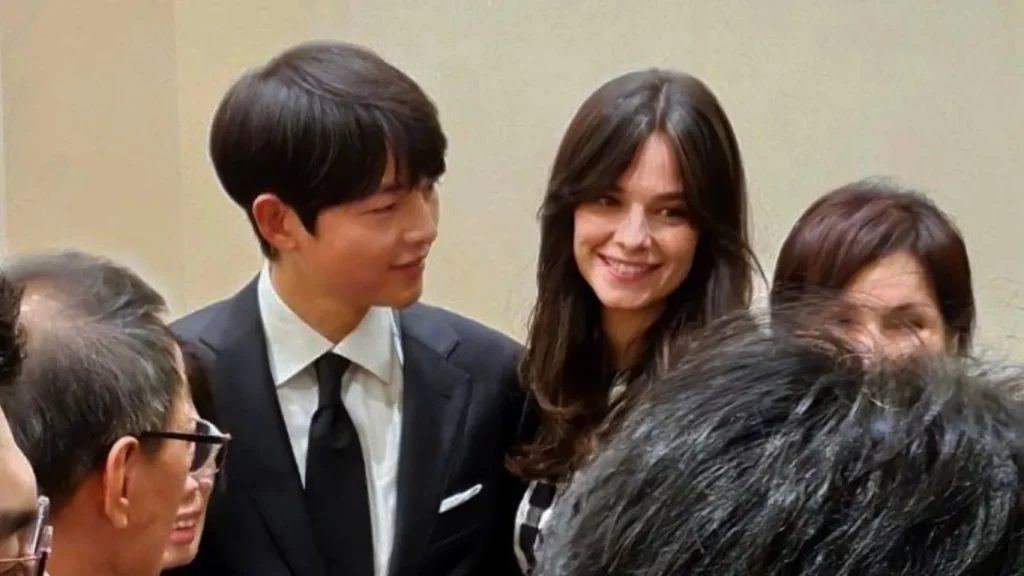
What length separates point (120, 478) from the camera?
95cm

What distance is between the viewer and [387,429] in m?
1.34

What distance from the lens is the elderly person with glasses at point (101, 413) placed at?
2.98 ft

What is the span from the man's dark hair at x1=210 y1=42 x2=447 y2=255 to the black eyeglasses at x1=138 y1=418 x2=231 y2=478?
1.03 feet

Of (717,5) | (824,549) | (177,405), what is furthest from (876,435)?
(717,5)

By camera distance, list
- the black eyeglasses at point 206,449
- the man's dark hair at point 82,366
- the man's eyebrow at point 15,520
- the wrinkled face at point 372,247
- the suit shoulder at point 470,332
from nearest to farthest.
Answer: the man's eyebrow at point 15,520, the man's dark hair at point 82,366, the black eyeglasses at point 206,449, the wrinkled face at point 372,247, the suit shoulder at point 470,332

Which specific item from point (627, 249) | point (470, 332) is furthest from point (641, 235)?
point (470, 332)

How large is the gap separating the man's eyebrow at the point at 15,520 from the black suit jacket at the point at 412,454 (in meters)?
0.58

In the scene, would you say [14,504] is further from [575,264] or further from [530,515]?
[575,264]

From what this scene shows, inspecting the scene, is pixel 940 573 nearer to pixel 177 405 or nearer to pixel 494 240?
pixel 177 405

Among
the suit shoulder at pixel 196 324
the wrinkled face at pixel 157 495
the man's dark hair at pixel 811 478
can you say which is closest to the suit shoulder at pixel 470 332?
the suit shoulder at pixel 196 324

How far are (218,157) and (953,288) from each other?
805 mm

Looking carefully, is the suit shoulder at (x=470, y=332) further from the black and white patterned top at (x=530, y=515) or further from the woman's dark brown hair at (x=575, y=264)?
the black and white patterned top at (x=530, y=515)

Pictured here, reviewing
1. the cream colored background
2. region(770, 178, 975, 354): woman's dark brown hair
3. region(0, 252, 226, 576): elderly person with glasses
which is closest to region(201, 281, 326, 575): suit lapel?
region(0, 252, 226, 576): elderly person with glasses

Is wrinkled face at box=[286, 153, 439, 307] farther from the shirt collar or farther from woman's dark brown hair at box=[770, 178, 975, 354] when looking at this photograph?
woman's dark brown hair at box=[770, 178, 975, 354]
